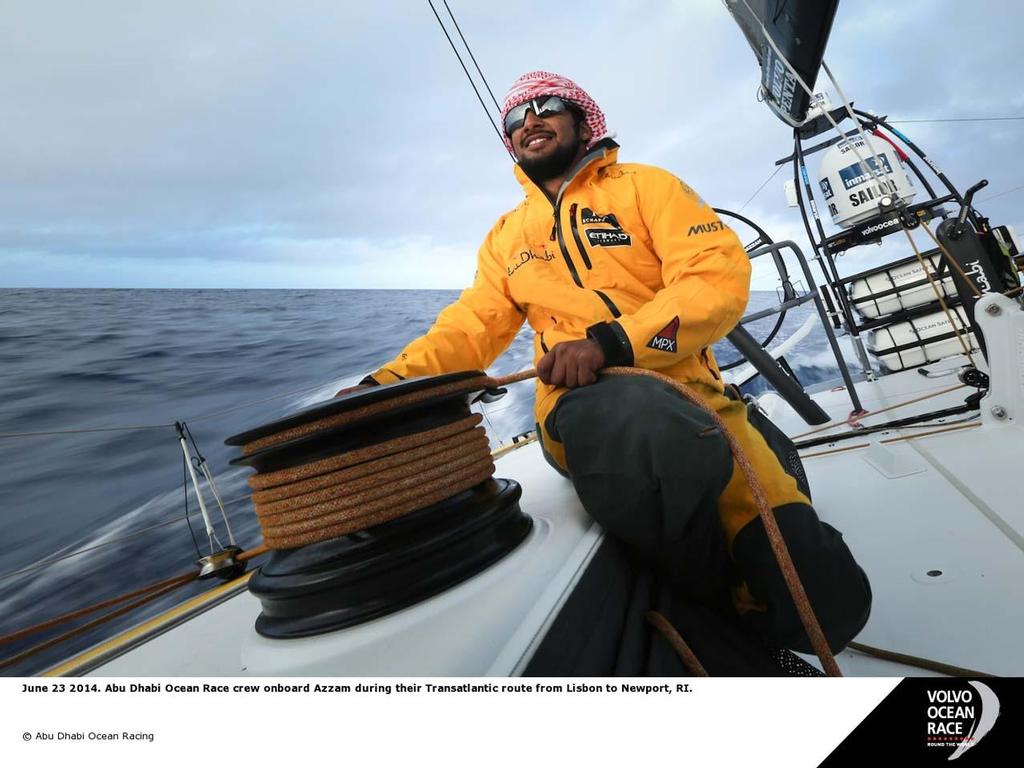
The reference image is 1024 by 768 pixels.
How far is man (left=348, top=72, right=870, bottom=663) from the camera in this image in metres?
0.83

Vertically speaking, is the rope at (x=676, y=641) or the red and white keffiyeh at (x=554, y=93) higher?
the red and white keffiyeh at (x=554, y=93)

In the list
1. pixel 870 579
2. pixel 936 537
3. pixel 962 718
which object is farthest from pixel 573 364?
pixel 936 537

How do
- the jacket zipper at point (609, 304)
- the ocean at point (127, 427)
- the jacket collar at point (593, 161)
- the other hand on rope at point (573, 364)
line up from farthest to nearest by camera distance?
1. the ocean at point (127, 427)
2. the jacket collar at point (593, 161)
3. the jacket zipper at point (609, 304)
4. the other hand on rope at point (573, 364)

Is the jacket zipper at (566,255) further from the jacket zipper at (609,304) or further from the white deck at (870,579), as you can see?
the white deck at (870,579)

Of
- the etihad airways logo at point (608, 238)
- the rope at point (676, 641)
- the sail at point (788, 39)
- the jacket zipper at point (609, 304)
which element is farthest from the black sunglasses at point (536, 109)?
the sail at point (788, 39)

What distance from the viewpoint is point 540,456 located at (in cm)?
212

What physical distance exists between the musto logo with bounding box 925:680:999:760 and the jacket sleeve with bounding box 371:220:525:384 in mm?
1088

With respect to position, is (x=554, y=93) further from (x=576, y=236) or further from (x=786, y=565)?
(x=786, y=565)

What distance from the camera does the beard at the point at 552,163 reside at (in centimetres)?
142

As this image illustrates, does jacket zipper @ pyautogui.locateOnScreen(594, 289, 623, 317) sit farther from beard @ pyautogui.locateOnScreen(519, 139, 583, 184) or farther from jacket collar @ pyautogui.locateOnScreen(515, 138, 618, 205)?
beard @ pyautogui.locateOnScreen(519, 139, 583, 184)

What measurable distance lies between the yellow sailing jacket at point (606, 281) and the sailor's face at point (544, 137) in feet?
0.23

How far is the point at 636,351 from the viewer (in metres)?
0.98

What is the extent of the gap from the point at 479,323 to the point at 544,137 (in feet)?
1.71

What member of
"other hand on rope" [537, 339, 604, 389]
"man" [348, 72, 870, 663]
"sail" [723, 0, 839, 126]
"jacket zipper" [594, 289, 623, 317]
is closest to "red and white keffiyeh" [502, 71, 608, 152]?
"man" [348, 72, 870, 663]
